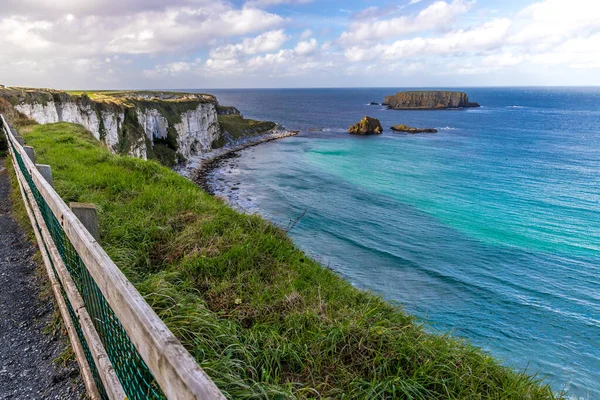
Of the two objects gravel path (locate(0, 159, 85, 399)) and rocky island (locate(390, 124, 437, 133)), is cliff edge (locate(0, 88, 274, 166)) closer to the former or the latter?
gravel path (locate(0, 159, 85, 399))

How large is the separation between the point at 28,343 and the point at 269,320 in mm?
2932

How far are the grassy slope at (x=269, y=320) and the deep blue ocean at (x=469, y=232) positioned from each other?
11.4 feet

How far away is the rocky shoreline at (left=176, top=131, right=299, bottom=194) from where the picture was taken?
44875mm

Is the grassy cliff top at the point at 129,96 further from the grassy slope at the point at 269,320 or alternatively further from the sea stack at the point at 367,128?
the grassy slope at the point at 269,320

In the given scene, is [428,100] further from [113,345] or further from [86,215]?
[113,345]

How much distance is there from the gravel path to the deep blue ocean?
7.06 metres

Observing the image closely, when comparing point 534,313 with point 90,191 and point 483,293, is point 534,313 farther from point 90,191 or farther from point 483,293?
point 90,191

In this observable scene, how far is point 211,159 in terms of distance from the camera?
56781 millimetres

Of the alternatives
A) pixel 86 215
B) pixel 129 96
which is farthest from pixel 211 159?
pixel 86 215

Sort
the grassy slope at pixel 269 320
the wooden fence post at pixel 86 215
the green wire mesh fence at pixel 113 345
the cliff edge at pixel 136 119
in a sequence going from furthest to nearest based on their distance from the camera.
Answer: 1. the cliff edge at pixel 136 119
2. the grassy slope at pixel 269 320
3. the wooden fence post at pixel 86 215
4. the green wire mesh fence at pixel 113 345

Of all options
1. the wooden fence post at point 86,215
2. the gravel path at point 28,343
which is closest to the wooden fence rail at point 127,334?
the wooden fence post at point 86,215

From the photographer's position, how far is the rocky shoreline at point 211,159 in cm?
4488

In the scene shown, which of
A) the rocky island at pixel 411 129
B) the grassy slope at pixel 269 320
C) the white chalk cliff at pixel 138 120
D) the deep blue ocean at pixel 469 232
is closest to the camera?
the grassy slope at pixel 269 320

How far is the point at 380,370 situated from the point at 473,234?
25.4 m
